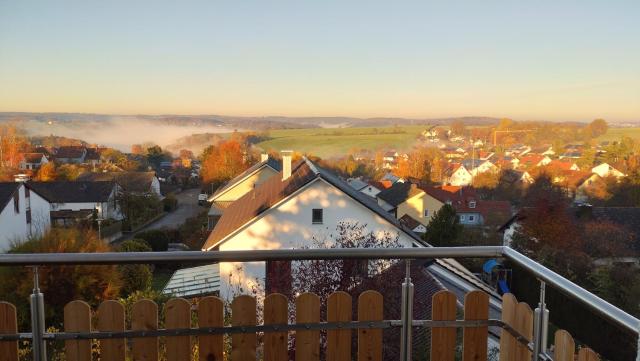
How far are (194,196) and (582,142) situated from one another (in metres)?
20.8

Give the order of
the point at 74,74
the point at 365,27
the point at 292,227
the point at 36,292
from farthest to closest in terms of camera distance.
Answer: the point at 74,74
the point at 365,27
the point at 292,227
the point at 36,292

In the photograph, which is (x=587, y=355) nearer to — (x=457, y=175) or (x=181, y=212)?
(x=181, y=212)

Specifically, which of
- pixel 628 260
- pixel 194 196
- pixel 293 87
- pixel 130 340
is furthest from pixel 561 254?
pixel 293 87

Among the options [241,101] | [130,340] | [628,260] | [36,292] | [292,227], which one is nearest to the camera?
[36,292]

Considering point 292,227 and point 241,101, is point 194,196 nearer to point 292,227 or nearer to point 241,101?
point 241,101

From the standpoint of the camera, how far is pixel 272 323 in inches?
65.9

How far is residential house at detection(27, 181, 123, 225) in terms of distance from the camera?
21.8m

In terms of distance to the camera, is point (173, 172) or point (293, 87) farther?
point (293, 87)

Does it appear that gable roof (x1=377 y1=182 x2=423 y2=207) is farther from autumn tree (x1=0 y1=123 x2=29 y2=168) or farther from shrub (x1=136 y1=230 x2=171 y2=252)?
autumn tree (x1=0 y1=123 x2=29 y2=168)

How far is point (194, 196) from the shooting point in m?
25.8

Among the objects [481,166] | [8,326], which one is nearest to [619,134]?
[481,166]

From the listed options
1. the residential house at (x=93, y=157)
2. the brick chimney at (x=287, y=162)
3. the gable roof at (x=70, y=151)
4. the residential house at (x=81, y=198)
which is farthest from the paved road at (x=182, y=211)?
the brick chimney at (x=287, y=162)

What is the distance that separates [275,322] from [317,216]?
31.3ft

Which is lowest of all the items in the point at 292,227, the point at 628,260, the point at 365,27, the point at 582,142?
the point at 628,260
